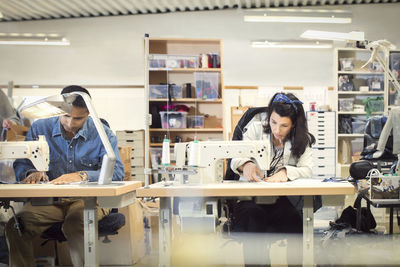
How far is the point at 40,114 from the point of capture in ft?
6.73

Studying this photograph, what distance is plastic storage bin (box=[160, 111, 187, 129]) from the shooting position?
527cm

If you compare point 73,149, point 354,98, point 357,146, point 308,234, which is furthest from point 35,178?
point 354,98

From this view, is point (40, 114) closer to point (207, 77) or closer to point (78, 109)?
point (78, 109)

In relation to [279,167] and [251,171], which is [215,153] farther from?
[279,167]

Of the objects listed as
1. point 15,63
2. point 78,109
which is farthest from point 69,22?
point 78,109

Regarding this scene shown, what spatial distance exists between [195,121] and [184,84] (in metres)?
0.53

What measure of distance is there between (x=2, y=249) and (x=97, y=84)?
13.6 feet

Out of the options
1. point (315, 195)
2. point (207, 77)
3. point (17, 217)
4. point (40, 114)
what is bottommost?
point (17, 217)

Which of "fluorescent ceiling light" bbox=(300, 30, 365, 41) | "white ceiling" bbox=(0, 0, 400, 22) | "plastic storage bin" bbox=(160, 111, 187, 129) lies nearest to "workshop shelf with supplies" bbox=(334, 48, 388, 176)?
"fluorescent ceiling light" bbox=(300, 30, 365, 41)

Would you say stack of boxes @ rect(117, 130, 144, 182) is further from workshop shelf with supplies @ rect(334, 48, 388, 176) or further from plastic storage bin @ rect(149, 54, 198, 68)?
workshop shelf with supplies @ rect(334, 48, 388, 176)

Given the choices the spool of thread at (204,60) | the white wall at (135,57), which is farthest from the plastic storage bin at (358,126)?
the spool of thread at (204,60)

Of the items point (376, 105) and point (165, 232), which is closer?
point (165, 232)

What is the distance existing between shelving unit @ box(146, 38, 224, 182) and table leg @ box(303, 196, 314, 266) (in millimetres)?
3602

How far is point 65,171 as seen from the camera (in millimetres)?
2320
